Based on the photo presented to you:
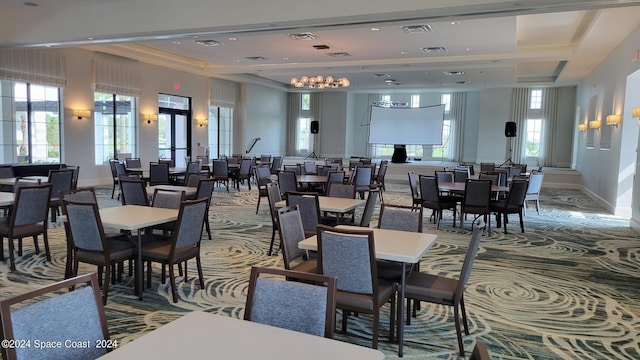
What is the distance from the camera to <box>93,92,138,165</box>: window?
1336 centimetres

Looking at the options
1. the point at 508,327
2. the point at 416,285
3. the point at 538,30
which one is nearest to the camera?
the point at 416,285

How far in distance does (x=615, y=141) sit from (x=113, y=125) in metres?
13.4

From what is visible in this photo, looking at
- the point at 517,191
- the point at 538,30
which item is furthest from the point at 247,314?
the point at 538,30

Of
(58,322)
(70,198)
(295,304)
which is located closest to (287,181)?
(70,198)

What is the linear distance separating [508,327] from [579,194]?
12.3m

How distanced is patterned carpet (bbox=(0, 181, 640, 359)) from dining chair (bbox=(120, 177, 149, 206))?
102 centimetres

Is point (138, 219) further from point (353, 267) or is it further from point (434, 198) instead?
point (434, 198)

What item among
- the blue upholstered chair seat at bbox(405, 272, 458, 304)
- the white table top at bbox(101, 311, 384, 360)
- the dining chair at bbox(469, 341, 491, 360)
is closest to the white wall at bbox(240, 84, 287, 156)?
the blue upholstered chair seat at bbox(405, 272, 458, 304)

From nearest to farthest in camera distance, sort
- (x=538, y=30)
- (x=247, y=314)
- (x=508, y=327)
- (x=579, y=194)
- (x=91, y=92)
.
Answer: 1. (x=247, y=314)
2. (x=508, y=327)
3. (x=538, y=30)
4. (x=91, y=92)
5. (x=579, y=194)

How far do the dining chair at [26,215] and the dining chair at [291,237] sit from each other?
3067mm

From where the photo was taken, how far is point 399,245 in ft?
11.1

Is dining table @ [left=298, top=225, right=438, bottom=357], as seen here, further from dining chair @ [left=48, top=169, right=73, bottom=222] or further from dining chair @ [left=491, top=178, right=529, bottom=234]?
dining chair @ [left=48, top=169, right=73, bottom=222]

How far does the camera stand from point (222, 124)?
18391mm

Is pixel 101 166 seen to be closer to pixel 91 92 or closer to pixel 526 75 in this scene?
pixel 91 92
